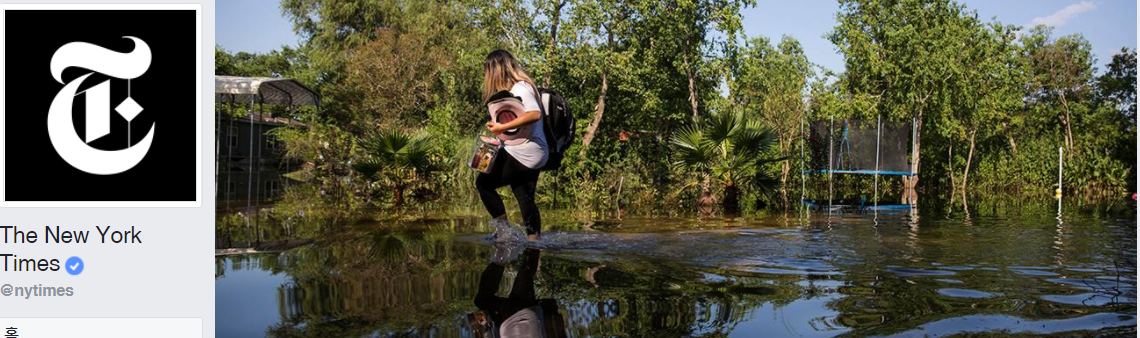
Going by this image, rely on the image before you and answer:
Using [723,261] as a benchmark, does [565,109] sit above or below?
above

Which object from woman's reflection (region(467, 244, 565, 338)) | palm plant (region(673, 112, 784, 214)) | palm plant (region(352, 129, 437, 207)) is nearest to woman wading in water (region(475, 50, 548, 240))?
woman's reflection (region(467, 244, 565, 338))

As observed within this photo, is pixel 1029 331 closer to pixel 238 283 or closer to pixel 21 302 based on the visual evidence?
pixel 238 283

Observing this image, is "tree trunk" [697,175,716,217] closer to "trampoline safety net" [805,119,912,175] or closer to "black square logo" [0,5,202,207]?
"trampoline safety net" [805,119,912,175]

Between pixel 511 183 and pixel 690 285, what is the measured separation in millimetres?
2418

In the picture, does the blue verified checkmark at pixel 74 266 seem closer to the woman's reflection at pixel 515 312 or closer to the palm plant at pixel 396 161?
the woman's reflection at pixel 515 312

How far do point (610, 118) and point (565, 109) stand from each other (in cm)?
1408

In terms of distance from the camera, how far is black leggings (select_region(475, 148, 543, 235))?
670 cm

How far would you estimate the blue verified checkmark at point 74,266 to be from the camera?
4.50m

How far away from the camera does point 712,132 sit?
44.1ft

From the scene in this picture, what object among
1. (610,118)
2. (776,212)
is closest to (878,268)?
(776,212)

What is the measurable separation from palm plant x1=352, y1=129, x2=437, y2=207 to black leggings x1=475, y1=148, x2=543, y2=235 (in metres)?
7.67

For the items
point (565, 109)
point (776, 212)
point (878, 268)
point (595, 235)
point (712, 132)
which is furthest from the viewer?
point (712, 132)

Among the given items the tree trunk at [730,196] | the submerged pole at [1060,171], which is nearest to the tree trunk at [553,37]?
the tree trunk at [730,196]

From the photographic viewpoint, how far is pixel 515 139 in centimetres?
652
